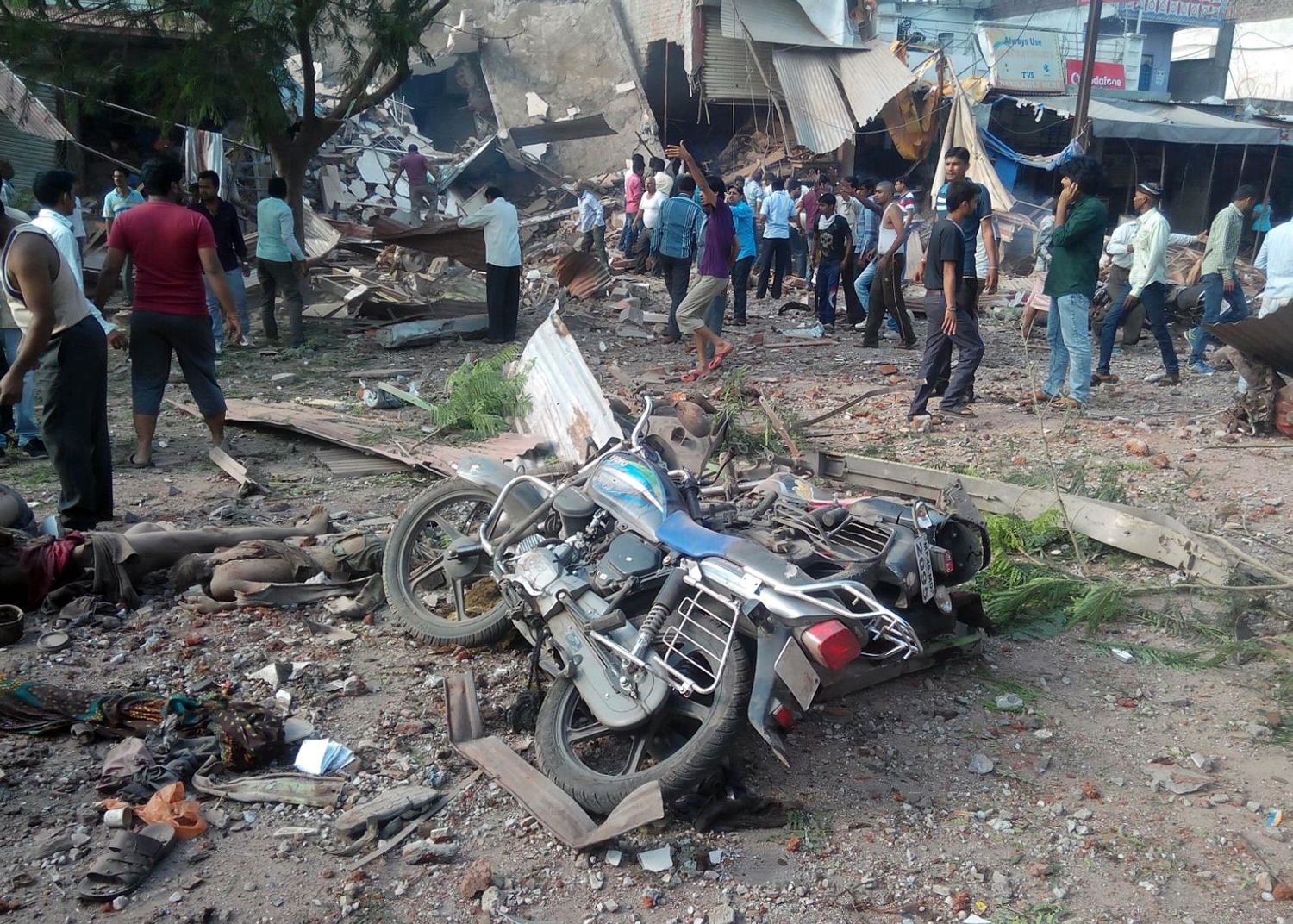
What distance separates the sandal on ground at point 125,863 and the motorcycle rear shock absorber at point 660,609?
1.42m

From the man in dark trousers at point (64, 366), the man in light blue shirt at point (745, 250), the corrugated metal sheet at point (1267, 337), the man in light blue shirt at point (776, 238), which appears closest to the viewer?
the man in dark trousers at point (64, 366)

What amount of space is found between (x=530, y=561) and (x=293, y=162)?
31.3ft

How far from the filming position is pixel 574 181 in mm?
22578

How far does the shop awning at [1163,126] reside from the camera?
21109 millimetres

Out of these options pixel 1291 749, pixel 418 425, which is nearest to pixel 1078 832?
pixel 1291 749

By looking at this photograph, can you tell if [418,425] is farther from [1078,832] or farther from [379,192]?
[379,192]

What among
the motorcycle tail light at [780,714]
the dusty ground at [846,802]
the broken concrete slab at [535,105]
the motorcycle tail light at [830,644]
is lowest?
the dusty ground at [846,802]

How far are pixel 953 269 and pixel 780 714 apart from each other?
16.8ft

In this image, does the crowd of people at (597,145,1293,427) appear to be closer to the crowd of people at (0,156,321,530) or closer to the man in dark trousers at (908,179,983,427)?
the man in dark trousers at (908,179,983,427)

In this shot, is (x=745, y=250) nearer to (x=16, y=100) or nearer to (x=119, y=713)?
(x=16, y=100)

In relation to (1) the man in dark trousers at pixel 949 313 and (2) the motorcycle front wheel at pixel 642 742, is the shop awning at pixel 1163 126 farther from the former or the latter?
(2) the motorcycle front wheel at pixel 642 742

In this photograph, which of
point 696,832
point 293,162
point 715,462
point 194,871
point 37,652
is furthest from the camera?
point 293,162

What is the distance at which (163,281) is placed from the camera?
19.7ft

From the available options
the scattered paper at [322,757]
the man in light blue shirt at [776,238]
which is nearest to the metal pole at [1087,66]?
the man in light blue shirt at [776,238]
